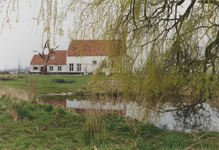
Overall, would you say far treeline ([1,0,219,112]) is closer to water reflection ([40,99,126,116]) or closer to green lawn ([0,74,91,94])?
water reflection ([40,99,126,116])

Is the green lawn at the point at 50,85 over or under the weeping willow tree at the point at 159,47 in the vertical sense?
under

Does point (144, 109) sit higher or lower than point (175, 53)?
lower

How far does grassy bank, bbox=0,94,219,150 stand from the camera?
2875 mm

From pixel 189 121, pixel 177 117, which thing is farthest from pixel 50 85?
pixel 189 121

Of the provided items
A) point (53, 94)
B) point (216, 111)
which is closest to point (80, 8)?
point (216, 111)

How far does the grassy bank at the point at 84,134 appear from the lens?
9.43 feet

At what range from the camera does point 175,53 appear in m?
4.10

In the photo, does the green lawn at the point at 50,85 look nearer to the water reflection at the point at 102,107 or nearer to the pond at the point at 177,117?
the water reflection at the point at 102,107

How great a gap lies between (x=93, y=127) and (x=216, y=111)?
487 cm

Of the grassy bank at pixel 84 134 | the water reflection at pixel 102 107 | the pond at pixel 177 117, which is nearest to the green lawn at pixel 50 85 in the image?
the water reflection at pixel 102 107

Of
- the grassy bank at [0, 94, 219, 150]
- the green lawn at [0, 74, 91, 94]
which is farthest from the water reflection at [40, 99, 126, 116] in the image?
the green lawn at [0, 74, 91, 94]

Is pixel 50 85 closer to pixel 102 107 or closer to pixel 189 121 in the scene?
pixel 102 107

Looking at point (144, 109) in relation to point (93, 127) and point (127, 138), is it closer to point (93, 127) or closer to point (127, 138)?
point (127, 138)

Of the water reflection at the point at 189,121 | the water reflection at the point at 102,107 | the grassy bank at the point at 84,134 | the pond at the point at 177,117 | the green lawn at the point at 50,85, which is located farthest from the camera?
the green lawn at the point at 50,85
